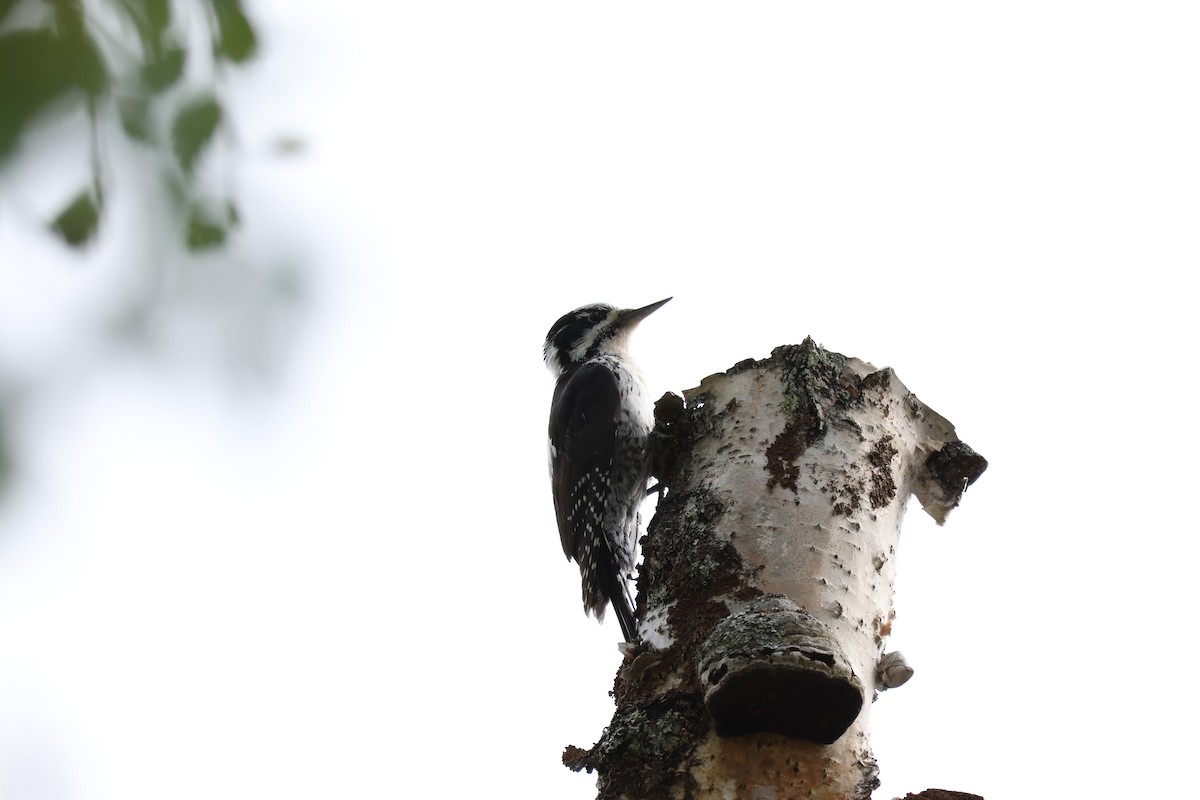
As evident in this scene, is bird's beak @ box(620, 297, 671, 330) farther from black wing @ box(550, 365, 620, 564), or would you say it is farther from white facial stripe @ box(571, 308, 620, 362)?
black wing @ box(550, 365, 620, 564)

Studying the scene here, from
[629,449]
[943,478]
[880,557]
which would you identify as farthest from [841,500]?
[629,449]

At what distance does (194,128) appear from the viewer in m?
1.40

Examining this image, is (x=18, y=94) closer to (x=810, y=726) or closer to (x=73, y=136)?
(x=73, y=136)

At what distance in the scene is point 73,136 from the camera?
1.22 metres

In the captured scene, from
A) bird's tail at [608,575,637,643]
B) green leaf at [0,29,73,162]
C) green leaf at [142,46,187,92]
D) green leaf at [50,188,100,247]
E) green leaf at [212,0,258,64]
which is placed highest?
bird's tail at [608,575,637,643]

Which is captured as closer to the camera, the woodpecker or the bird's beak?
the woodpecker

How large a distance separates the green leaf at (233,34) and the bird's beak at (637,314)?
174 inches

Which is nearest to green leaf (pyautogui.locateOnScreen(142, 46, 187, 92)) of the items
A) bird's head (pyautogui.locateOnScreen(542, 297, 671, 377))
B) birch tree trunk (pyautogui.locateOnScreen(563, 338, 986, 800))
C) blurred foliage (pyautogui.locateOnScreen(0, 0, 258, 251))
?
blurred foliage (pyautogui.locateOnScreen(0, 0, 258, 251))

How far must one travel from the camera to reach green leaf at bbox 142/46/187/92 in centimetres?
131

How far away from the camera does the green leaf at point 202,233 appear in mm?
1413

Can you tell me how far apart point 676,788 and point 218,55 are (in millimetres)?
1314

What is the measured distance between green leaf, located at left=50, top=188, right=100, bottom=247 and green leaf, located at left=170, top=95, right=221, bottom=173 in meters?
0.17

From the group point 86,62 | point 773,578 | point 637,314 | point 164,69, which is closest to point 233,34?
point 164,69

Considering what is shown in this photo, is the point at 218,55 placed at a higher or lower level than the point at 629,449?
lower
